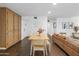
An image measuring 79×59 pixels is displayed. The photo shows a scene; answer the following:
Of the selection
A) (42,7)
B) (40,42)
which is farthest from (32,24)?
(40,42)

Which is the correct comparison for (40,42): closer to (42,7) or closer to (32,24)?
(42,7)

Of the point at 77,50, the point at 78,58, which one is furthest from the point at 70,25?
the point at 78,58

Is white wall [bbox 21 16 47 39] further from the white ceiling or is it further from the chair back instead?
the chair back

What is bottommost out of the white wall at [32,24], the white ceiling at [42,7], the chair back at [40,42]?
the chair back at [40,42]

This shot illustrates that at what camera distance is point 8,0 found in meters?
1.82

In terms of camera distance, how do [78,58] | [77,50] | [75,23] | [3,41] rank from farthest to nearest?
[75,23], [3,41], [77,50], [78,58]

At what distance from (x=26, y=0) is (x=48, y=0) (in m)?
0.30

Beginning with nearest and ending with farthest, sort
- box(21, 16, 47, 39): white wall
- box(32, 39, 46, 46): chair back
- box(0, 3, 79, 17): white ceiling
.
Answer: box(32, 39, 46, 46): chair back → box(0, 3, 79, 17): white ceiling → box(21, 16, 47, 39): white wall

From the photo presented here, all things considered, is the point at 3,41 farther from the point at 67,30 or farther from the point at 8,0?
the point at 67,30

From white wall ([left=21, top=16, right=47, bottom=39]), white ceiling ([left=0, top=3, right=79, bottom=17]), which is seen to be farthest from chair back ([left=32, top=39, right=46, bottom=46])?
white wall ([left=21, top=16, right=47, bottom=39])

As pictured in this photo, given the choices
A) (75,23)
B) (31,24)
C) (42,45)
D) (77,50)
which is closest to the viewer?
(77,50)

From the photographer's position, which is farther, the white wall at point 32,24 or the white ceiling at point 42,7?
the white wall at point 32,24

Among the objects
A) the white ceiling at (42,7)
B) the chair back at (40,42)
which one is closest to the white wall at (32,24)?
the white ceiling at (42,7)

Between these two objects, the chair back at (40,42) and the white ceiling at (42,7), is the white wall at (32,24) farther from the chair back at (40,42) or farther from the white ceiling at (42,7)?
the chair back at (40,42)
